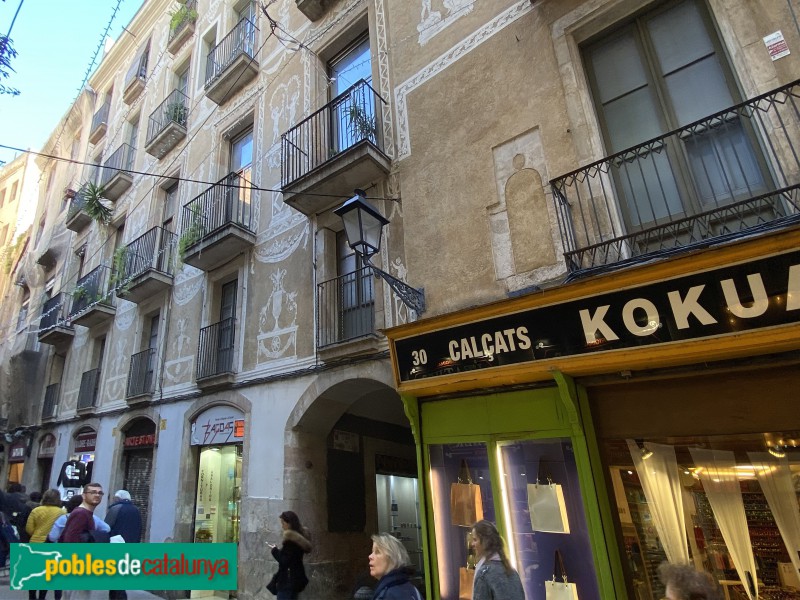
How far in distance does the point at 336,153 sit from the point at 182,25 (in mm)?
9352

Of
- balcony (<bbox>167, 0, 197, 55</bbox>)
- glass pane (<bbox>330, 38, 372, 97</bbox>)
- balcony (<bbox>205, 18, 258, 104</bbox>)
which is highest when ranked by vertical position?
balcony (<bbox>167, 0, 197, 55</bbox>)

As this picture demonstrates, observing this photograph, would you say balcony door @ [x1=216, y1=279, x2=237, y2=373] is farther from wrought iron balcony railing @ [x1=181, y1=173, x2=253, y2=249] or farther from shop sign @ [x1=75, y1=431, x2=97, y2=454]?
shop sign @ [x1=75, y1=431, x2=97, y2=454]

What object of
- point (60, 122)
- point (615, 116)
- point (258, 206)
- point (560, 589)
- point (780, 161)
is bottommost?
point (560, 589)

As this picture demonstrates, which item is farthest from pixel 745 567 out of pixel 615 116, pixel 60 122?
pixel 60 122

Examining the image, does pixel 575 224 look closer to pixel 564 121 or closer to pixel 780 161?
pixel 564 121

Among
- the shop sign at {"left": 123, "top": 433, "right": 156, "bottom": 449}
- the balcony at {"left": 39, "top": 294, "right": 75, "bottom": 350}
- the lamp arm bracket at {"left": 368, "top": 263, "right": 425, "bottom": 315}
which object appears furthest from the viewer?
the balcony at {"left": 39, "top": 294, "right": 75, "bottom": 350}

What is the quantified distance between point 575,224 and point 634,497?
2.51 m

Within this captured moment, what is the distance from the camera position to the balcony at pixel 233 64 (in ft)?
32.2

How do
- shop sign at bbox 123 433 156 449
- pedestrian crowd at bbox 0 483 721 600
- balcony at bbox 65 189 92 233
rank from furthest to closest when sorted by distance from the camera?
balcony at bbox 65 189 92 233 → shop sign at bbox 123 433 156 449 → pedestrian crowd at bbox 0 483 721 600

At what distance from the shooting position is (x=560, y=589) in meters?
4.18

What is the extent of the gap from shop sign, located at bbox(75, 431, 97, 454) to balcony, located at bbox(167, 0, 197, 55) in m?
10.6

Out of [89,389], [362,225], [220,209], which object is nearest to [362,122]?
[362,225]

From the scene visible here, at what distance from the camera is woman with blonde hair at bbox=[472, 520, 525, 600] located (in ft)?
9.63

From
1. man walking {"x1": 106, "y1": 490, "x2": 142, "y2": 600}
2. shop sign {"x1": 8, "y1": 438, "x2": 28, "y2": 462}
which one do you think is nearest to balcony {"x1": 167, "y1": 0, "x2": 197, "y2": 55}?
man walking {"x1": 106, "y1": 490, "x2": 142, "y2": 600}
